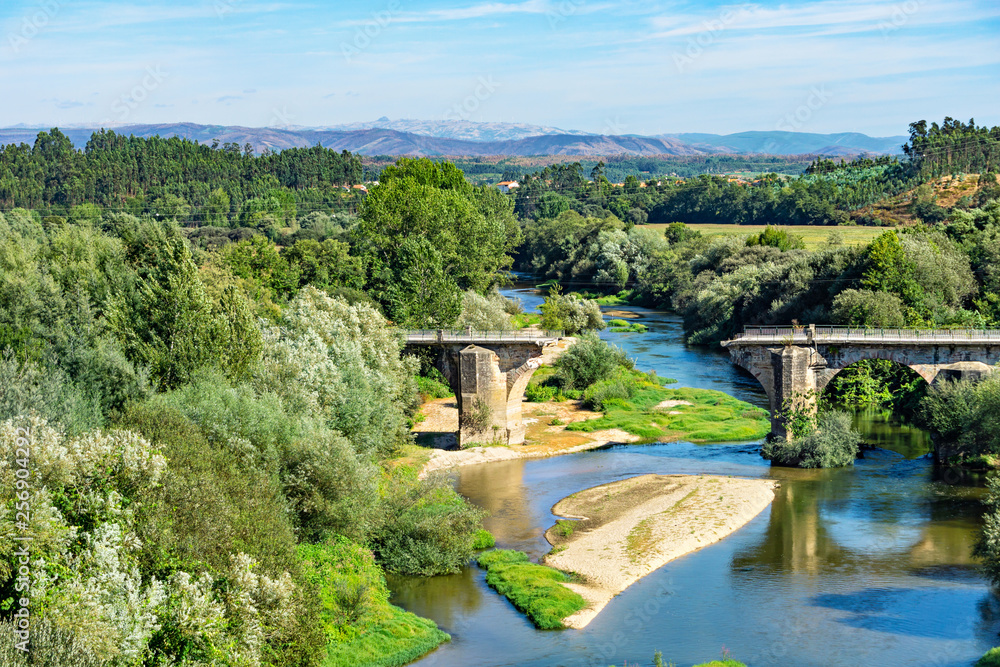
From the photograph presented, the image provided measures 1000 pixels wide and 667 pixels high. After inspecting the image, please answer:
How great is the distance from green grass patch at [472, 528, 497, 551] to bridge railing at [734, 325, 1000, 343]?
66.9 feet

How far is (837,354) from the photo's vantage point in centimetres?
5200

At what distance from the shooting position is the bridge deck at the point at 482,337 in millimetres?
53406

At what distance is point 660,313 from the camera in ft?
344

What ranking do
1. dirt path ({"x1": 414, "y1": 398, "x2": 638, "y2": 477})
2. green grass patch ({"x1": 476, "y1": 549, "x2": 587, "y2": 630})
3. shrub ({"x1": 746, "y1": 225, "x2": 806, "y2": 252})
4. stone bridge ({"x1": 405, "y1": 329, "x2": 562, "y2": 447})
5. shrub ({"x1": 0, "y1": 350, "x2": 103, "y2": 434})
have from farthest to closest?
shrub ({"x1": 746, "y1": 225, "x2": 806, "y2": 252}) → stone bridge ({"x1": 405, "y1": 329, "x2": 562, "y2": 447}) → dirt path ({"x1": 414, "y1": 398, "x2": 638, "y2": 477}) → green grass patch ({"x1": 476, "y1": 549, "x2": 587, "y2": 630}) → shrub ({"x1": 0, "y1": 350, "x2": 103, "y2": 434})

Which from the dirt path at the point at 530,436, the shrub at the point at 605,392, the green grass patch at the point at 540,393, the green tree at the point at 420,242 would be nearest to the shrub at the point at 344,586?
the dirt path at the point at 530,436

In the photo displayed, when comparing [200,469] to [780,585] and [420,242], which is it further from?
[420,242]

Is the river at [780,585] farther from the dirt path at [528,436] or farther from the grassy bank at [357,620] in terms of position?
the dirt path at [528,436]

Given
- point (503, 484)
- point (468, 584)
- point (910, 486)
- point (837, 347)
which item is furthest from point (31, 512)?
point (837, 347)

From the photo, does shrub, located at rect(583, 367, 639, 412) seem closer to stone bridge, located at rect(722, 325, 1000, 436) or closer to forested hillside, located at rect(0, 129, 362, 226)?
stone bridge, located at rect(722, 325, 1000, 436)

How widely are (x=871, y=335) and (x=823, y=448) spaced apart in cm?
747

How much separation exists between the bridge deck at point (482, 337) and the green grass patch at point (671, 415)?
694 centimetres

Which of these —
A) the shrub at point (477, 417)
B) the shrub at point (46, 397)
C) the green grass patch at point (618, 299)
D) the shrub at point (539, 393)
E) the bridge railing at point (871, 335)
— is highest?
the shrub at point (46, 397)

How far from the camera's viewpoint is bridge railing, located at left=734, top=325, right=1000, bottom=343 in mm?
50406

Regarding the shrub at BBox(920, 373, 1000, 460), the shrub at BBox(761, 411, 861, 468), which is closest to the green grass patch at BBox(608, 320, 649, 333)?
the shrub at BBox(761, 411, 861, 468)
